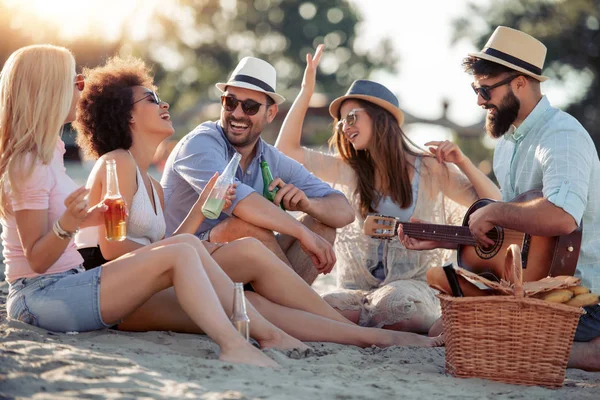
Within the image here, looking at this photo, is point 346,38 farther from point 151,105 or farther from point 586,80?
point 151,105

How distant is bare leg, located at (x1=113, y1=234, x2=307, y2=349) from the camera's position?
488 cm

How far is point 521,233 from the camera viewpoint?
528 cm

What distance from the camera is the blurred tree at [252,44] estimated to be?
173ft

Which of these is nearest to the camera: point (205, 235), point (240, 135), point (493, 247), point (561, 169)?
point (561, 169)

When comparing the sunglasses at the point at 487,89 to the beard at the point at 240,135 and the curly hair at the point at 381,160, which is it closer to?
the curly hair at the point at 381,160

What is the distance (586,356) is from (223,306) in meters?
2.10

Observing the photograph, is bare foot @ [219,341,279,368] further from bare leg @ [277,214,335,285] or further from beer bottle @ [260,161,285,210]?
beer bottle @ [260,161,285,210]

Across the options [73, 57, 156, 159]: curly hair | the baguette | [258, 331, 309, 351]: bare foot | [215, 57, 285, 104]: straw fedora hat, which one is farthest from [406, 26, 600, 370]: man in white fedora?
[73, 57, 156, 159]: curly hair

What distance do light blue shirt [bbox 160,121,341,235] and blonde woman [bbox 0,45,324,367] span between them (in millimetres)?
1378

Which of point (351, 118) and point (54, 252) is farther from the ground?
point (351, 118)

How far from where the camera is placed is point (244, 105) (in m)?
6.56

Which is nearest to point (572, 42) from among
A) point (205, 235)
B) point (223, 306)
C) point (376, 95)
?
point (376, 95)

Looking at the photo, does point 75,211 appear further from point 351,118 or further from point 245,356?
point 351,118

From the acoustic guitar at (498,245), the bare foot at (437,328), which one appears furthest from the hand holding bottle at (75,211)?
the bare foot at (437,328)
